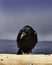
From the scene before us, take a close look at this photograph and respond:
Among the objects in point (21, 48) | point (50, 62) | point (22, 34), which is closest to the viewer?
point (50, 62)

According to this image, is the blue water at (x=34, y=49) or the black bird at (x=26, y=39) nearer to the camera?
the black bird at (x=26, y=39)

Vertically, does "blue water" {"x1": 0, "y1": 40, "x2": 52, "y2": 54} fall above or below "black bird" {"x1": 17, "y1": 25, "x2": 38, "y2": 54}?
below

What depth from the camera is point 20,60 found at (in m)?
2.71

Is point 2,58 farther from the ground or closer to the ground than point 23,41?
farther from the ground

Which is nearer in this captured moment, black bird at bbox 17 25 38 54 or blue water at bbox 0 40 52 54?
black bird at bbox 17 25 38 54

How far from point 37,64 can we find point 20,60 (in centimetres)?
17

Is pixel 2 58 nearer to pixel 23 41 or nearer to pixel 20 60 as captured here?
pixel 20 60

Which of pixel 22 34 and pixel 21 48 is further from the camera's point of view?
pixel 21 48

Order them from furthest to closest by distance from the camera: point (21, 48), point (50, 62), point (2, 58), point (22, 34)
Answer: point (21, 48) → point (22, 34) → point (2, 58) → point (50, 62)

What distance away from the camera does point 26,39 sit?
5840 millimetres

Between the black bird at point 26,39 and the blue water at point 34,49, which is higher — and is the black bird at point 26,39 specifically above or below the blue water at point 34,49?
above

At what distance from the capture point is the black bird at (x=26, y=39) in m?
5.77

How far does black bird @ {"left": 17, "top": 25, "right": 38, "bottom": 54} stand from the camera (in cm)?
577

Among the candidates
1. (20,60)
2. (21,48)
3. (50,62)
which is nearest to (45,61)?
(50,62)
